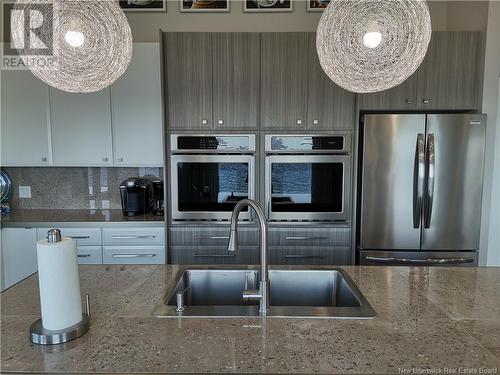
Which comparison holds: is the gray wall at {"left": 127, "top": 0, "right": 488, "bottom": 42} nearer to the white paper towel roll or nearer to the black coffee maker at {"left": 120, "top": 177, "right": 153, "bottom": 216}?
the black coffee maker at {"left": 120, "top": 177, "right": 153, "bottom": 216}

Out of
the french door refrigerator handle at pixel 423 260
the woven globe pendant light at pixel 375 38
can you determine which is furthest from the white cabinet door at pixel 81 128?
the french door refrigerator handle at pixel 423 260

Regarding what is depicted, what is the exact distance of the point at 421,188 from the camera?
2652 millimetres

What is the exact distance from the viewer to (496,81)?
106 inches

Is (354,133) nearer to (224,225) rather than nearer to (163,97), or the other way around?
(224,225)

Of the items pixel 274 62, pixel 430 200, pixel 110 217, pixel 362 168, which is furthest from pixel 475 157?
pixel 110 217

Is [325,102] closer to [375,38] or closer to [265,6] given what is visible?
[265,6]

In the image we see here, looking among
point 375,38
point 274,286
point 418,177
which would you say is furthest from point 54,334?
point 418,177

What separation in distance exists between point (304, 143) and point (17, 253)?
2479 mm

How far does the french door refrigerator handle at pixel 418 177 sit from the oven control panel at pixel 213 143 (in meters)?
1.24

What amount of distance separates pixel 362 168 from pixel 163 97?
1643mm

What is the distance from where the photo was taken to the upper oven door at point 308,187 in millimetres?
2771

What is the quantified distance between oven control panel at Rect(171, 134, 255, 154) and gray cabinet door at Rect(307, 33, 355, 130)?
52 cm

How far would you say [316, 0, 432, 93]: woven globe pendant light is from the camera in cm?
119

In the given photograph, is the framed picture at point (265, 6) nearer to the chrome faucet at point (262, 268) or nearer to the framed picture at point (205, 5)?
the framed picture at point (205, 5)
